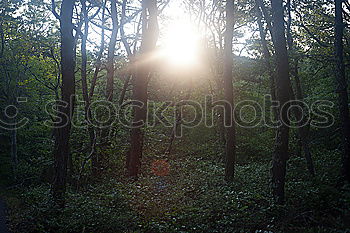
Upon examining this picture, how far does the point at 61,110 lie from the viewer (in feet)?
32.6

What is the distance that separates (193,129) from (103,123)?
48.1 ft

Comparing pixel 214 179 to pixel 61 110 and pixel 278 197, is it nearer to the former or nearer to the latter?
pixel 278 197

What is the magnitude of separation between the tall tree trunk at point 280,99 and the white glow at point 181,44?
1322 centimetres

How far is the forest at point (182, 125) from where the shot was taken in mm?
9062

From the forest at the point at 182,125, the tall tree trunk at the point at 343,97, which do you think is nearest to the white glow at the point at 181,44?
the forest at the point at 182,125

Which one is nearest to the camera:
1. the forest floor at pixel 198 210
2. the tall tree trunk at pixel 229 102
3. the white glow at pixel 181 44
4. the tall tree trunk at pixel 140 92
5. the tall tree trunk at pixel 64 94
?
the forest floor at pixel 198 210

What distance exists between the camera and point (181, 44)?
24234 mm

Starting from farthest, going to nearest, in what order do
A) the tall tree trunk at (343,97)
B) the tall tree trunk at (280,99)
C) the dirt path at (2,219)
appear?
the tall tree trunk at (343,97), the dirt path at (2,219), the tall tree trunk at (280,99)

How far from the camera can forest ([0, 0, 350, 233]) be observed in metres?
9.06

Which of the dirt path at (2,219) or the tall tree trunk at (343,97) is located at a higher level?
the tall tree trunk at (343,97)

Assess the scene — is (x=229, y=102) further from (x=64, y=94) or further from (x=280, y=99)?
(x=64, y=94)

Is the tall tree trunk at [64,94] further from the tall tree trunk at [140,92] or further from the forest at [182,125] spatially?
the tall tree trunk at [140,92]

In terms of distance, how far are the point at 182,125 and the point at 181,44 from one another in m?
6.97

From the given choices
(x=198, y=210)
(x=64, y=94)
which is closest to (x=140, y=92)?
(x=64, y=94)
